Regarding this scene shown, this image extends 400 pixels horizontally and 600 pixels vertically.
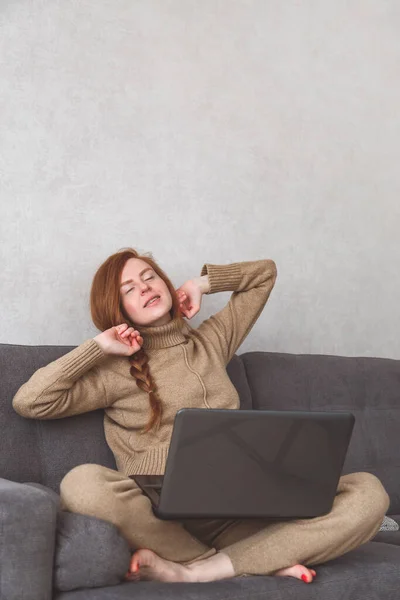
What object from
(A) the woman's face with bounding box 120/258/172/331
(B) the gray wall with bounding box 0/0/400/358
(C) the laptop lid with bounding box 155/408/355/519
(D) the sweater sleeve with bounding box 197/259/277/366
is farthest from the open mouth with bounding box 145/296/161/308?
(C) the laptop lid with bounding box 155/408/355/519

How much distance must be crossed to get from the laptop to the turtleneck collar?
23.8 inches

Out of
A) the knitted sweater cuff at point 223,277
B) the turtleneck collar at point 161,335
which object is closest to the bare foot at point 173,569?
the turtleneck collar at point 161,335

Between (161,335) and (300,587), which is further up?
(161,335)

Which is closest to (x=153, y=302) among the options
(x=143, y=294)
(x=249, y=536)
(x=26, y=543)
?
(x=143, y=294)

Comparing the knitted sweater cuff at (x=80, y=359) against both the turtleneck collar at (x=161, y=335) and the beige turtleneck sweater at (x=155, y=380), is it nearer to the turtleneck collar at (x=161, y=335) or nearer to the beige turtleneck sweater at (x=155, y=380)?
the beige turtleneck sweater at (x=155, y=380)

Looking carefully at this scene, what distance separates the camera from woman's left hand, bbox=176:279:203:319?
243cm

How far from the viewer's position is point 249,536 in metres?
1.90

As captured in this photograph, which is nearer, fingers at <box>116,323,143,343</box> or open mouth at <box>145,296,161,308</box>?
fingers at <box>116,323,143,343</box>

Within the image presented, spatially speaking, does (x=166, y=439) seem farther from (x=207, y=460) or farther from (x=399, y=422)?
(x=399, y=422)

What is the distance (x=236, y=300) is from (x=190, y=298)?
159mm

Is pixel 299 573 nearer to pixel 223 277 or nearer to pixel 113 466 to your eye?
pixel 113 466

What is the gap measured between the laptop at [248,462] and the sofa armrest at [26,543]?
24 cm

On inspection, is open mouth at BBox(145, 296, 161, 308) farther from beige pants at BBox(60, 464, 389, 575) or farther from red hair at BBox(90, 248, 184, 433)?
beige pants at BBox(60, 464, 389, 575)

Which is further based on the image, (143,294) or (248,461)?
(143,294)
